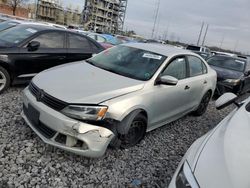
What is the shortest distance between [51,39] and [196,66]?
3.17m

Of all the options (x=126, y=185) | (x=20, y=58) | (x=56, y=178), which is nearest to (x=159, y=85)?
(x=126, y=185)

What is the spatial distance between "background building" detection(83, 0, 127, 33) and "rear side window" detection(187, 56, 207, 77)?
210 feet

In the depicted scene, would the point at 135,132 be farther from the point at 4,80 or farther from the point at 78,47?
the point at 78,47

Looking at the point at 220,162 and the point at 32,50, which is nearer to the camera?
the point at 220,162

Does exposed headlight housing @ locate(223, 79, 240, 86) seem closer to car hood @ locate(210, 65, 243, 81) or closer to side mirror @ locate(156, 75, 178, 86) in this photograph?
car hood @ locate(210, 65, 243, 81)

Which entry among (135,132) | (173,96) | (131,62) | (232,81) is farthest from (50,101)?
(232,81)

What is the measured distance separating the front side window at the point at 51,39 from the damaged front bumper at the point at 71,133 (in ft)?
8.94

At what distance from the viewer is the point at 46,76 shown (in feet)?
12.1

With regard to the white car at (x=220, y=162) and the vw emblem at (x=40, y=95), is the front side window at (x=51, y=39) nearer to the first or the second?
the vw emblem at (x=40, y=95)

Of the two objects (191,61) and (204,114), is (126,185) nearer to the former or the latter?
(191,61)

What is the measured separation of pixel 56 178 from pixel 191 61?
336 centimetres

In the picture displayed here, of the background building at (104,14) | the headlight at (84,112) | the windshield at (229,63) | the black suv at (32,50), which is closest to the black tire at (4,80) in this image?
the black suv at (32,50)

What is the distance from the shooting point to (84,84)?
340 cm

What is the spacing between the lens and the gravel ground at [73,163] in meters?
2.89
